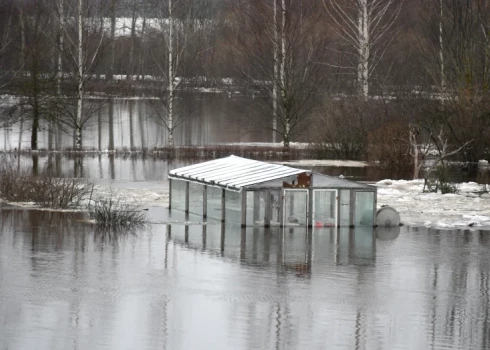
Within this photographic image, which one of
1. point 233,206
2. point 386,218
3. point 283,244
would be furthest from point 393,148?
point 283,244

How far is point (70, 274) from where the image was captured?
23016mm

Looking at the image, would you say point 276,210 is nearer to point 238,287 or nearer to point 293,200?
point 293,200

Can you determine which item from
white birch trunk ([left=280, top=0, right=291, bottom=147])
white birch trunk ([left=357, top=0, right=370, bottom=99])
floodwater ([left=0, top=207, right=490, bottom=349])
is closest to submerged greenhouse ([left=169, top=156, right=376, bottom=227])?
floodwater ([left=0, top=207, right=490, bottom=349])

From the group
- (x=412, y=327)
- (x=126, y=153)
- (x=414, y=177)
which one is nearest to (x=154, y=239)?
(x=412, y=327)

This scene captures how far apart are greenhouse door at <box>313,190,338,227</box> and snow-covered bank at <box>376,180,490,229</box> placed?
2524mm

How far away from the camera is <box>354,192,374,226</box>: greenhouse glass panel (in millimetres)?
30141

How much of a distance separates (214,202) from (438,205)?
7.84 metres

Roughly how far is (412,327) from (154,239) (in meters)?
10.4

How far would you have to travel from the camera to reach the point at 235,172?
3169 cm

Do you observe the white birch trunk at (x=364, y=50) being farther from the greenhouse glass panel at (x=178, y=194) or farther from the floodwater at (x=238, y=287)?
the floodwater at (x=238, y=287)

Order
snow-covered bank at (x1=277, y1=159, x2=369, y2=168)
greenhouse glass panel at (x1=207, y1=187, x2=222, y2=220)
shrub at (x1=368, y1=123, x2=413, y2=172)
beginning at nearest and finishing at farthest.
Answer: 1. greenhouse glass panel at (x1=207, y1=187, x2=222, y2=220)
2. shrub at (x1=368, y1=123, x2=413, y2=172)
3. snow-covered bank at (x1=277, y1=159, x2=369, y2=168)

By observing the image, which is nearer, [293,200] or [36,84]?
[293,200]

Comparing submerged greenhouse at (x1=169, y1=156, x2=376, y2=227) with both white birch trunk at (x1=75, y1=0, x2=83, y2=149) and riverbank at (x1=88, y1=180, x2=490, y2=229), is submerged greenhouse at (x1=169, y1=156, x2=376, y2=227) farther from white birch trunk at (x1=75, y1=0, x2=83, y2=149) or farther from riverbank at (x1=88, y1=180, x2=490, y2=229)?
white birch trunk at (x1=75, y1=0, x2=83, y2=149)

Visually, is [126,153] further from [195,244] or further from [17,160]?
[195,244]
